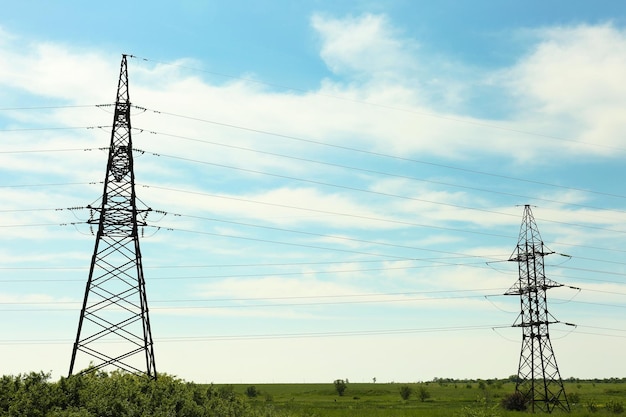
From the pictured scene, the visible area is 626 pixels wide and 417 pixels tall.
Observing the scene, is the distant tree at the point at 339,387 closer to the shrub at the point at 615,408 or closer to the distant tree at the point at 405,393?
the distant tree at the point at 405,393

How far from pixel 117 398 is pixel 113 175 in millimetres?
16624

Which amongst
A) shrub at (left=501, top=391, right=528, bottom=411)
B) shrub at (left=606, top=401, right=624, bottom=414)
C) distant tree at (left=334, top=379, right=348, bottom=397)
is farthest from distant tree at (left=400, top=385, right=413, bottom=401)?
shrub at (left=606, top=401, right=624, bottom=414)

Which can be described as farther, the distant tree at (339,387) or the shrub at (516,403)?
the distant tree at (339,387)

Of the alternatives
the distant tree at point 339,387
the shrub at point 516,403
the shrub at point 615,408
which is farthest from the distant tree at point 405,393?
the shrub at point 615,408

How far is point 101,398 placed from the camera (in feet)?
96.2

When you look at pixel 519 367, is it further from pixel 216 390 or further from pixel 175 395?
pixel 175 395

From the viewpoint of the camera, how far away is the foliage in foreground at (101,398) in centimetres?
2830

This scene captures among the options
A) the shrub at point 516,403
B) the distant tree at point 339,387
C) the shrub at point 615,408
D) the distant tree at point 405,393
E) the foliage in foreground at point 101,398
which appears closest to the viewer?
the foliage in foreground at point 101,398

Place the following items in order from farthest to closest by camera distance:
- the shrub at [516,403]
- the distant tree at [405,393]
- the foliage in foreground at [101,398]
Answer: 1. the distant tree at [405,393]
2. the shrub at [516,403]
3. the foliage in foreground at [101,398]

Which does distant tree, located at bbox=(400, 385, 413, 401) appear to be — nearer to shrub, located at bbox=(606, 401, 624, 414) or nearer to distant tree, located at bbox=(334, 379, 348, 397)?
distant tree, located at bbox=(334, 379, 348, 397)

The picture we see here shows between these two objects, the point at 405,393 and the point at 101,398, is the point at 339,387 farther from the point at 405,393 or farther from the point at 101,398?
the point at 101,398

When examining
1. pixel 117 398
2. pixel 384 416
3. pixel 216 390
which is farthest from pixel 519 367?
pixel 117 398

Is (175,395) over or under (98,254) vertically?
under

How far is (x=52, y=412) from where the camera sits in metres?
28.2
